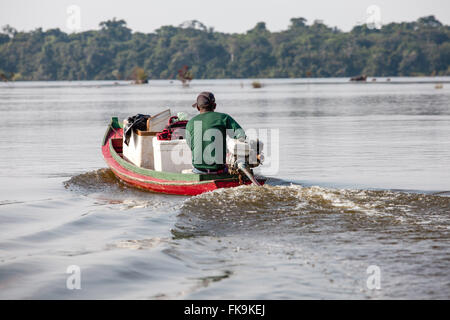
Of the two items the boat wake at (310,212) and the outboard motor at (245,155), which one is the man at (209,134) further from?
the boat wake at (310,212)

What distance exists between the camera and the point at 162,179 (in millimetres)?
14211

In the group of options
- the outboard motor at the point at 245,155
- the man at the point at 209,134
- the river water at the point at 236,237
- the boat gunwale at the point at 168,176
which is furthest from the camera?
the boat gunwale at the point at 168,176

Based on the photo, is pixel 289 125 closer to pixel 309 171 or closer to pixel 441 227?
pixel 309 171

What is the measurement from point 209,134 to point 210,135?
0.09 ft

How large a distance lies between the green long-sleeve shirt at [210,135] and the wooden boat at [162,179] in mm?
313

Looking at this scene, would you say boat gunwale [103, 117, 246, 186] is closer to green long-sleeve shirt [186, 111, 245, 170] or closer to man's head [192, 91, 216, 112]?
green long-sleeve shirt [186, 111, 245, 170]

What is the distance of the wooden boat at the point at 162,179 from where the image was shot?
1266cm

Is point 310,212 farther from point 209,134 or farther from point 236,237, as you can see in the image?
point 209,134

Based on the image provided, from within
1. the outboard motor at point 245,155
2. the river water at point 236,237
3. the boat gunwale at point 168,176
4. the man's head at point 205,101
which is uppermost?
the man's head at point 205,101

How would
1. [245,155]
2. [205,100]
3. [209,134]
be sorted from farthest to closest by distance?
[209,134] → [205,100] → [245,155]

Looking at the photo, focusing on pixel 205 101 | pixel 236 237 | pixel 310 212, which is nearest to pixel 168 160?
pixel 205 101

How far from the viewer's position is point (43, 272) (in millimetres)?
8195

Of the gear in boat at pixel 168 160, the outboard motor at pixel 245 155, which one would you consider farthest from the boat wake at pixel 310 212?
the gear in boat at pixel 168 160
